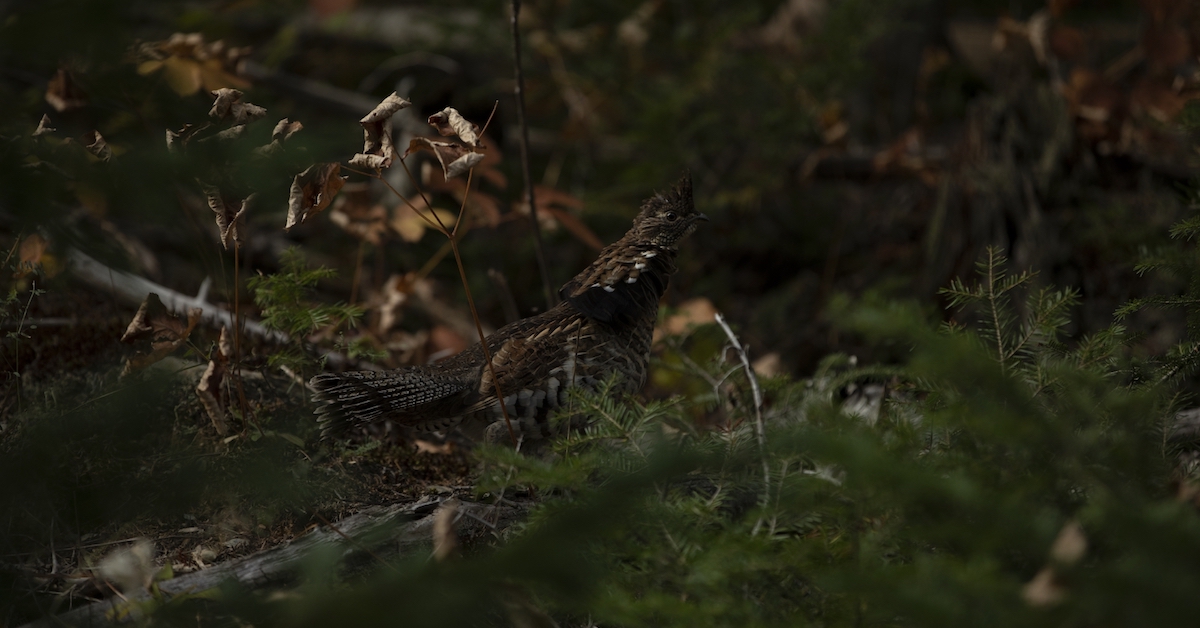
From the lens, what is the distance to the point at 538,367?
370 centimetres

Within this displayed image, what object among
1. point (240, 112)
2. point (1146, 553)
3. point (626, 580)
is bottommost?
point (626, 580)

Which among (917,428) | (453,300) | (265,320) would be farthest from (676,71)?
(917,428)

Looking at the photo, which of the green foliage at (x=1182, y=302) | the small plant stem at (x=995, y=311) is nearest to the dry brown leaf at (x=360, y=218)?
the small plant stem at (x=995, y=311)

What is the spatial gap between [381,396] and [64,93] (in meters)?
1.88

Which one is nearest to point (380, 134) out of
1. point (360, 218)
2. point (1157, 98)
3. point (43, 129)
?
point (43, 129)

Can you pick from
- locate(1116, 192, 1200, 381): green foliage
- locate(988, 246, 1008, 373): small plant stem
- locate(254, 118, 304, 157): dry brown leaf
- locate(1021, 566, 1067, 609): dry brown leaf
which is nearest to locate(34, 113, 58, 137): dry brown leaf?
locate(254, 118, 304, 157): dry brown leaf

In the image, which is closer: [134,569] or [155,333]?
[134,569]

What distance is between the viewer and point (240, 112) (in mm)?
2994

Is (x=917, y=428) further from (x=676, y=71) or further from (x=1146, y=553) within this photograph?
(x=676, y=71)

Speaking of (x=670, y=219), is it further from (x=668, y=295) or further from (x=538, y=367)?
(x=668, y=295)

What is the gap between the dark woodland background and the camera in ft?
6.10

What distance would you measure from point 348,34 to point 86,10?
6.86m

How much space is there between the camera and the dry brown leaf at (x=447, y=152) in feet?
9.55

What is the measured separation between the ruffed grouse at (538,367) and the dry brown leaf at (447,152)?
935 mm
